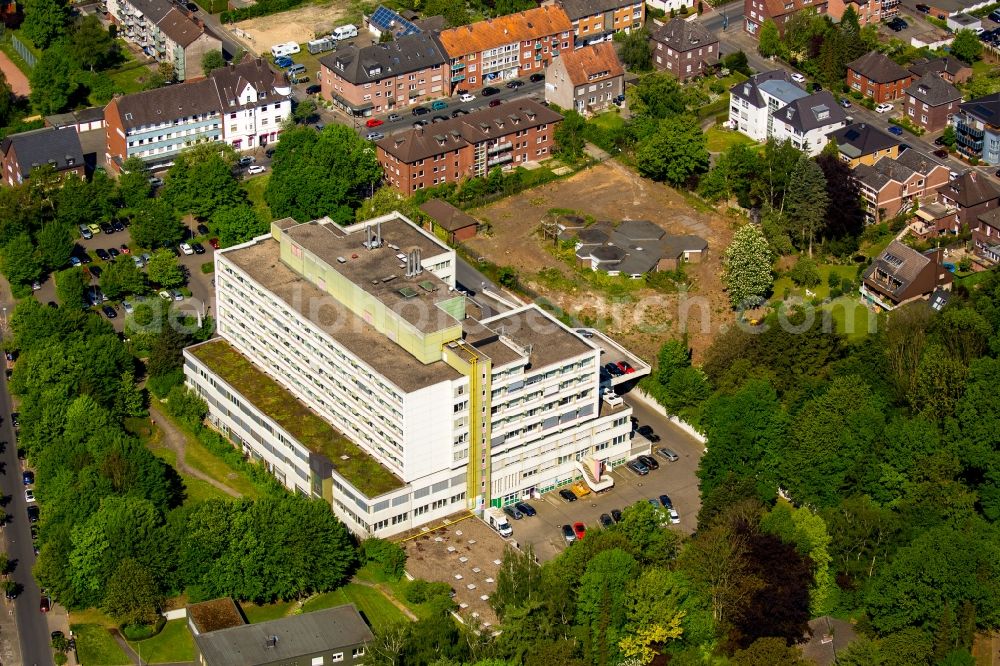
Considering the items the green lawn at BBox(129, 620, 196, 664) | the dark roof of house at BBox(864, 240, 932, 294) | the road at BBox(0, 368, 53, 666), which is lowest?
the green lawn at BBox(129, 620, 196, 664)

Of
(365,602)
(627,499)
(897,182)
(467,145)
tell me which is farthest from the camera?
(467,145)

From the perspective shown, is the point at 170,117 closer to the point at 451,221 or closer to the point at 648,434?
the point at 451,221

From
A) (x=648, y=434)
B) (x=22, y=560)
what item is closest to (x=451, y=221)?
(x=648, y=434)

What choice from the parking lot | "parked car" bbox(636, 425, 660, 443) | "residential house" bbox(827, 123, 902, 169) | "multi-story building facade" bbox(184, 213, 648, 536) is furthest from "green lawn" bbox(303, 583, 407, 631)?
"residential house" bbox(827, 123, 902, 169)

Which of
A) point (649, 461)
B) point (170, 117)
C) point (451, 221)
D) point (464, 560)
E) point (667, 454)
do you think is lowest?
point (667, 454)

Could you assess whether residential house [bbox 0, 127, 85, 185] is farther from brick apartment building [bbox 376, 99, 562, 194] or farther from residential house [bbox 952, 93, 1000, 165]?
residential house [bbox 952, 93, 1000, 165]

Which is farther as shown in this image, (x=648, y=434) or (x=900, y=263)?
(x=900, y=263)

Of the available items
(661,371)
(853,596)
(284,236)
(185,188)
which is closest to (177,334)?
(284,236)
